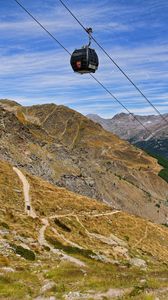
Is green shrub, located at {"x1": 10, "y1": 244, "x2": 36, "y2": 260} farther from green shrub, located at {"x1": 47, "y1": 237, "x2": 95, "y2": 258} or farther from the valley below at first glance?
green shrub, located at {"x1": 47, "y1": 237, "x2": 95, "y2": 258}

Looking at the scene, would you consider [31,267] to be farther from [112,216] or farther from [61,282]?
[112,216]

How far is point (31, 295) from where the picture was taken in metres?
31.3

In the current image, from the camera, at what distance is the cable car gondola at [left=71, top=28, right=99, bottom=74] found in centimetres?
2975

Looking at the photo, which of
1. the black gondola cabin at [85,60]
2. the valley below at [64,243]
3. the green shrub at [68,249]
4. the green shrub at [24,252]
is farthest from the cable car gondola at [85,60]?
the green shrub at [68,249]

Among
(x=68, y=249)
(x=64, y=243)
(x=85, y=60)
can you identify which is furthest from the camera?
(x=64, y=243)

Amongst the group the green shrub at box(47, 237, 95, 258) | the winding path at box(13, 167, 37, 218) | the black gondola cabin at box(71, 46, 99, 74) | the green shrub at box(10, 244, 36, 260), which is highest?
the black gondola cabin at box(71, 46, 99, 74)

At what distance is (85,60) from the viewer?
29.7 m

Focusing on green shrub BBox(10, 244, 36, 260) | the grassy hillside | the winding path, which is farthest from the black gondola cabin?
the winding path

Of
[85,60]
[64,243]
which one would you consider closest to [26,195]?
[64,243]

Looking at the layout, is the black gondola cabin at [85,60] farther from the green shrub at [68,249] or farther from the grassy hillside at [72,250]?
the green shrub at [68,249]

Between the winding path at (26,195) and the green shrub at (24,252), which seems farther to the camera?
the winding path at (26,195)

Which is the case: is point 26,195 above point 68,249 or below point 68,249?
above

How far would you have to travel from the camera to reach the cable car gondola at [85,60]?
29.8m

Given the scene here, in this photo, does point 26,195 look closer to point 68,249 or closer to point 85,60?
point 68,249
